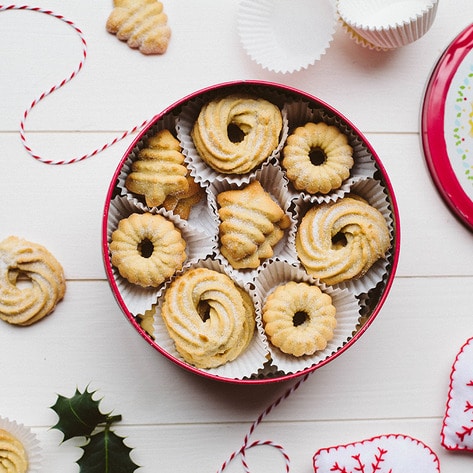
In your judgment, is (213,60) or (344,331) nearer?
(344,331)

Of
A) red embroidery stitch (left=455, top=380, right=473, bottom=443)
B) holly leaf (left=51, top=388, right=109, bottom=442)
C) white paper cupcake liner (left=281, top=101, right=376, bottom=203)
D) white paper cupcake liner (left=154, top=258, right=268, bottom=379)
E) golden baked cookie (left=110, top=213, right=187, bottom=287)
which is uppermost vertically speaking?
white paper cupcake liner (left=281, top=101, right=376, bottom=203)

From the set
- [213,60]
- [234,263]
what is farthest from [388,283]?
[213,60]

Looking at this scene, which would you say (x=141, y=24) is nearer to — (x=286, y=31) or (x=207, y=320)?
(x=286, y=31)

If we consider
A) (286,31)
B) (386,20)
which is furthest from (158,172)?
(386,20)

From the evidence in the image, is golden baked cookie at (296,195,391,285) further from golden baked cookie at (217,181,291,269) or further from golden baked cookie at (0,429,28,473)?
golden baked cookie at (0,429,28,473)

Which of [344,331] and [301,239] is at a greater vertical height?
[301,239]

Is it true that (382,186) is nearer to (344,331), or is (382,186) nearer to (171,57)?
(344,331)

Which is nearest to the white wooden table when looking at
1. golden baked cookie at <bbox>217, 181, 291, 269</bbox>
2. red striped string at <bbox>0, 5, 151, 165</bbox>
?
red striped string at <bbox>0, 5, 151, 165</bbox>
